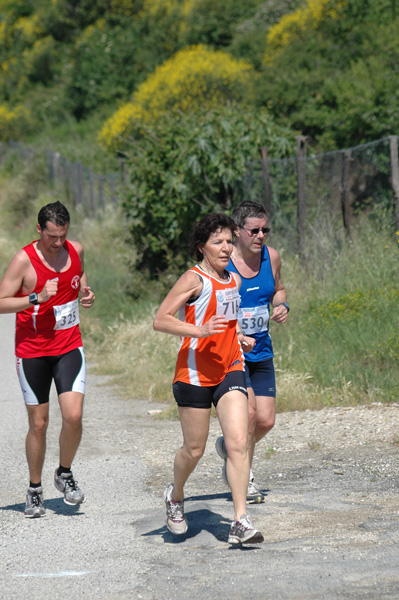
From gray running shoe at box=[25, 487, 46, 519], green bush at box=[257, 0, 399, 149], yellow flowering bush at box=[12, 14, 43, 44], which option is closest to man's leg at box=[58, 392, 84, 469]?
gray running shoe at box=[25, 487, 46, 519]

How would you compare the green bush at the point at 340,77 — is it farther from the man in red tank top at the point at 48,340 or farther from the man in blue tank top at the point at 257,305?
the man in red tank top at the point at 48,340

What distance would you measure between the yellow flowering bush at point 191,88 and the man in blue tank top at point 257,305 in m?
18.8

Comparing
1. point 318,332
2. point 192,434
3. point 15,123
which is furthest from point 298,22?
point 192,434

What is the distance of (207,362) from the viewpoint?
540 centimetres

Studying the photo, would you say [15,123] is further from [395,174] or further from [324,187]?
[395,174]

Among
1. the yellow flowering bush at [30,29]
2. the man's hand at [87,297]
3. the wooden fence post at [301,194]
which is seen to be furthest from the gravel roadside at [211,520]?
the yellow flowering bush at [30,29]

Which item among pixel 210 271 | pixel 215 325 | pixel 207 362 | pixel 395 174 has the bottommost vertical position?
pixel 207 362

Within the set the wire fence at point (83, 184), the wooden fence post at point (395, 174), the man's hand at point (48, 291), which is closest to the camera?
the man's hand at point (48, 291)

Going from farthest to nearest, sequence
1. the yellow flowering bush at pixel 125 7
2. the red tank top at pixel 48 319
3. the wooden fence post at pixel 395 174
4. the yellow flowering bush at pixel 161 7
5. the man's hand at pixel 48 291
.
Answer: the yellow flowering bush at pixel 125 7 → the yellow flowering bush at pixel 161 7 → the wooden fence post at pixel 395 174 → the red tank top at pixel 48 319 → the man's hand at pixel 48 291

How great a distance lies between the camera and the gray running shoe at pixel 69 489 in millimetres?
6227

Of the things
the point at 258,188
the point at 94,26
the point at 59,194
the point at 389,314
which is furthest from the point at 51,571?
the point at 94,26

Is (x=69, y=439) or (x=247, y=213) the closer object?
(x=247, y=213)

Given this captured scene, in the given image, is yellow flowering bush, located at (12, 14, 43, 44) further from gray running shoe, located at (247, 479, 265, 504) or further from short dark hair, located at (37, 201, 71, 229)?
gray running shoe, located at (247, 479, 265, 504)

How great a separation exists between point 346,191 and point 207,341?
6.88 meters
